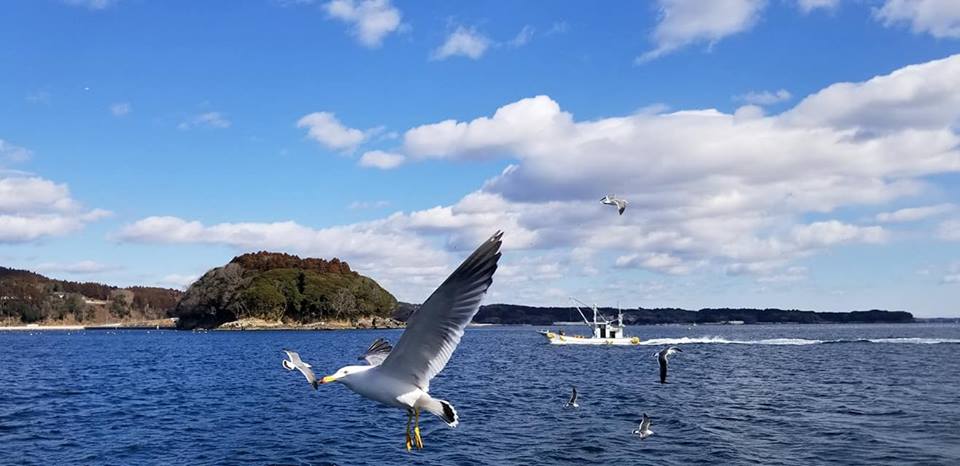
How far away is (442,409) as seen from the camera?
29.0 feet

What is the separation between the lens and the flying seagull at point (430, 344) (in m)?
7.98

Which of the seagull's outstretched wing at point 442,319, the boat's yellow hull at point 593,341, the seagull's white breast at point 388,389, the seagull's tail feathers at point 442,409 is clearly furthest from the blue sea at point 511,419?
the boat's yellow hull at point 593,341

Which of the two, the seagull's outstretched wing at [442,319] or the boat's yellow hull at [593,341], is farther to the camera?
the boat's yellow hull at [593,341]

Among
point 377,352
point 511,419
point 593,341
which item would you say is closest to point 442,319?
point 377,352

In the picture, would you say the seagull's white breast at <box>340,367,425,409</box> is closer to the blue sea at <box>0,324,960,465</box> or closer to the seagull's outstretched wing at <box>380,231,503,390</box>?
the seagull's outstretched wing at <box>380,231,503,390</box>

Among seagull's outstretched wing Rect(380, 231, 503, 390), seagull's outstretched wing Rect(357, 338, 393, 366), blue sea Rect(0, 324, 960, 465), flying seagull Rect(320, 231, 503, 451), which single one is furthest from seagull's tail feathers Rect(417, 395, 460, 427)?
blue sea Rect(0, 324, 960, 465)

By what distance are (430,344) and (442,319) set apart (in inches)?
20.0

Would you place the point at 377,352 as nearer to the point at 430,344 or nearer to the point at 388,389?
the point at 388,389

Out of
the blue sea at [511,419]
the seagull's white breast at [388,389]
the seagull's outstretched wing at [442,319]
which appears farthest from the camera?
the blue sea at [511,419]

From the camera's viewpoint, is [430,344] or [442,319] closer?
[442,319]

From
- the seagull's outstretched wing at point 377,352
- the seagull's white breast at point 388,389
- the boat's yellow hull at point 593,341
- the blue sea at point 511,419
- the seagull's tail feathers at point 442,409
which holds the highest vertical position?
the seagull's outstretched wing at point 377,352

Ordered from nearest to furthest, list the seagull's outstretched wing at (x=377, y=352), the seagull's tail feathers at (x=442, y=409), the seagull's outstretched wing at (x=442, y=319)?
the seagull's outstretched wing at (x=442, y=319), the seagull's tail feathers at (x=442, y=409), the seagull's outstretched wing at (x=377, y=352)

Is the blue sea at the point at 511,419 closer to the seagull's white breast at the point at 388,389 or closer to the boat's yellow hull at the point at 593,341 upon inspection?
the seagull's white breast at the point at 388,389

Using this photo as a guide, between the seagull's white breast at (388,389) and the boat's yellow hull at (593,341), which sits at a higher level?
the seagull's white breast at (388,389)
